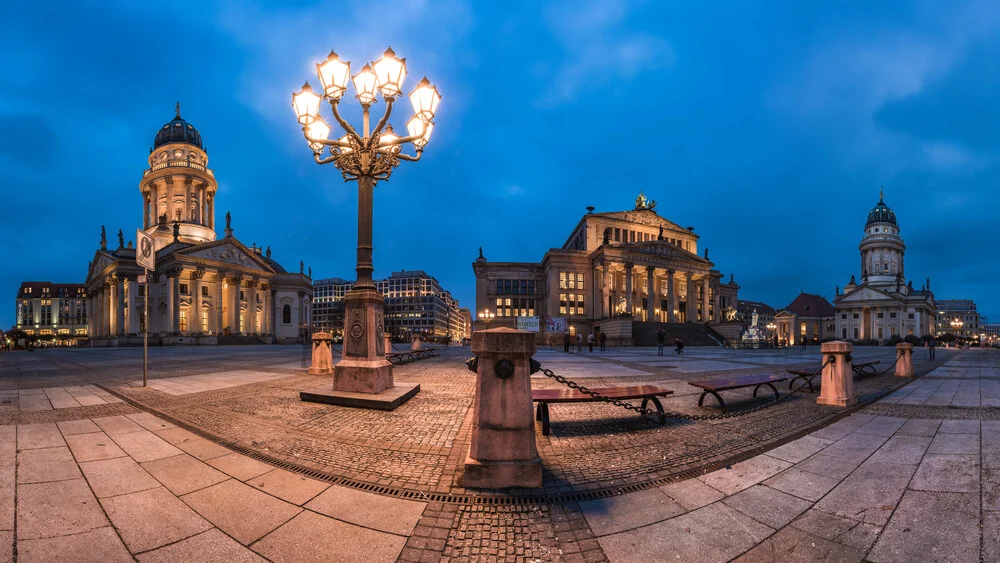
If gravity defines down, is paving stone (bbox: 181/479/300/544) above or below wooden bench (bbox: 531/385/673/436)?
below

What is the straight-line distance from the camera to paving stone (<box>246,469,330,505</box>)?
150 inches

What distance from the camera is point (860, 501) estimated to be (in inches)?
145

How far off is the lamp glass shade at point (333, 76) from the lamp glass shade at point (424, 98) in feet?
4.83

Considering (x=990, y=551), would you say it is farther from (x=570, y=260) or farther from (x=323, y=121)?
(x=570, y=260)

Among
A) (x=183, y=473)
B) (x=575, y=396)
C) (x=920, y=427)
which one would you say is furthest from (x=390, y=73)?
(x=920, y=427)

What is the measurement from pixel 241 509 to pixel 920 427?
9.62m

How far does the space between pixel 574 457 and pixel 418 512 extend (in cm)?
225

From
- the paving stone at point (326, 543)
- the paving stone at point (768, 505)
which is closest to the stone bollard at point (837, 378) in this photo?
the paving stone at point (768, 505)

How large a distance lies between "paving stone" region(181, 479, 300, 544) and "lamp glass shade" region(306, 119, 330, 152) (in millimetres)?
7780

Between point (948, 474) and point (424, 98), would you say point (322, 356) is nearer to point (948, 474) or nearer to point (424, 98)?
point (424, 98)

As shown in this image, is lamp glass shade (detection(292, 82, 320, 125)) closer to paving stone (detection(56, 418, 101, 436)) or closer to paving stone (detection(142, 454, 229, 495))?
paving stone (detection(56, 418, 101, 436))

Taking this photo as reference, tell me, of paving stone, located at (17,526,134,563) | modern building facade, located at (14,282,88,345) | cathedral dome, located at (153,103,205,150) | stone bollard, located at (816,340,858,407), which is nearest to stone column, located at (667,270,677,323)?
stone bollard, located at (816,340,858,407)

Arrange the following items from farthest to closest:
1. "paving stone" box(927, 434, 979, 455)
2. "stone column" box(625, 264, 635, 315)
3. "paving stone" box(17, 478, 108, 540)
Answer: "stone column" box(625, 264, 635, 315) → "paving stone" box(927, 434, 979, 455) → "paving stone" box(17, 478, 108, 540)

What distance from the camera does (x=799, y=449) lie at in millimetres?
5277
